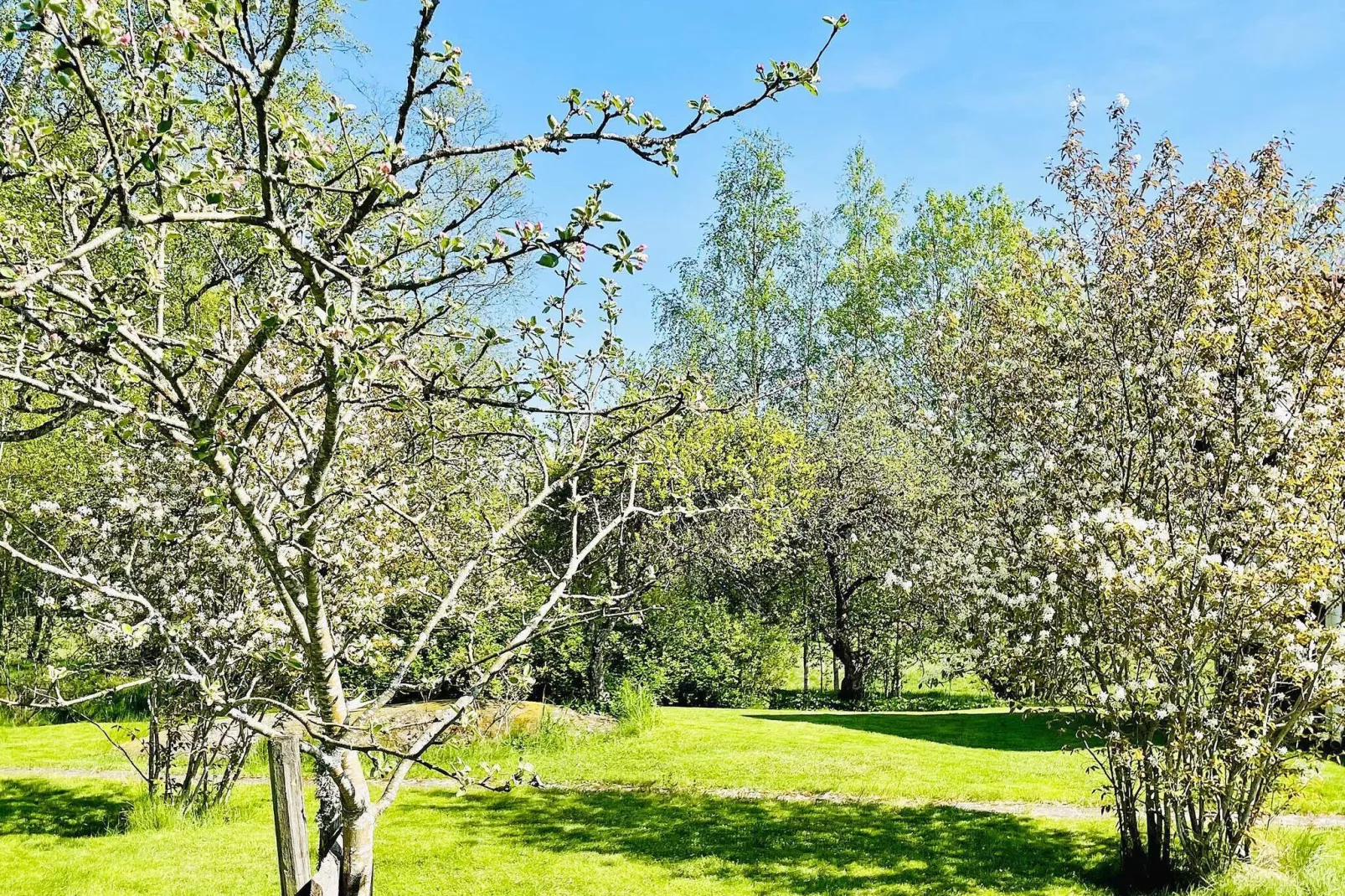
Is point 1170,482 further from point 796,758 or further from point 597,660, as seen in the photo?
point 597,660

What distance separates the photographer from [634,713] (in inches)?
625

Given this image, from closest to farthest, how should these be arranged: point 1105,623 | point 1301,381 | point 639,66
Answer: point 639,66
point 1301,381
point 1105,623

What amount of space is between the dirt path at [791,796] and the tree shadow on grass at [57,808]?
0.59 metres

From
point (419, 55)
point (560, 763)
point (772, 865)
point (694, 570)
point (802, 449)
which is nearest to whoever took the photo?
point (419, 55)

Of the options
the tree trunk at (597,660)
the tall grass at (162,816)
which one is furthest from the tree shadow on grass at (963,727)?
the tall grass at (162,816)

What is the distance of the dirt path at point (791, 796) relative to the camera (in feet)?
34.2

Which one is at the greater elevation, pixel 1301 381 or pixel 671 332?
pixel 671 332

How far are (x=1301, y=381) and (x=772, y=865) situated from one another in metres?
6.47

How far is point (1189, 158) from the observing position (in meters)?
8.48

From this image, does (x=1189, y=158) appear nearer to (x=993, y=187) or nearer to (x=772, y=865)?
(x=772, y=865)

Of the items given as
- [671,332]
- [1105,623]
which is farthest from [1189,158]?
[671,332]

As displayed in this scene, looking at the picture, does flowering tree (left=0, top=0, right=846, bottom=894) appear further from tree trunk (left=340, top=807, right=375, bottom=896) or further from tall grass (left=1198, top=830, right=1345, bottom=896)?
tall grass (left=1198, top=830, right=1345, bottom=896)

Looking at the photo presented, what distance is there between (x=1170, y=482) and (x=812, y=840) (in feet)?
17.4

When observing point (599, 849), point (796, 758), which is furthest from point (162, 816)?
point (796, 758)
